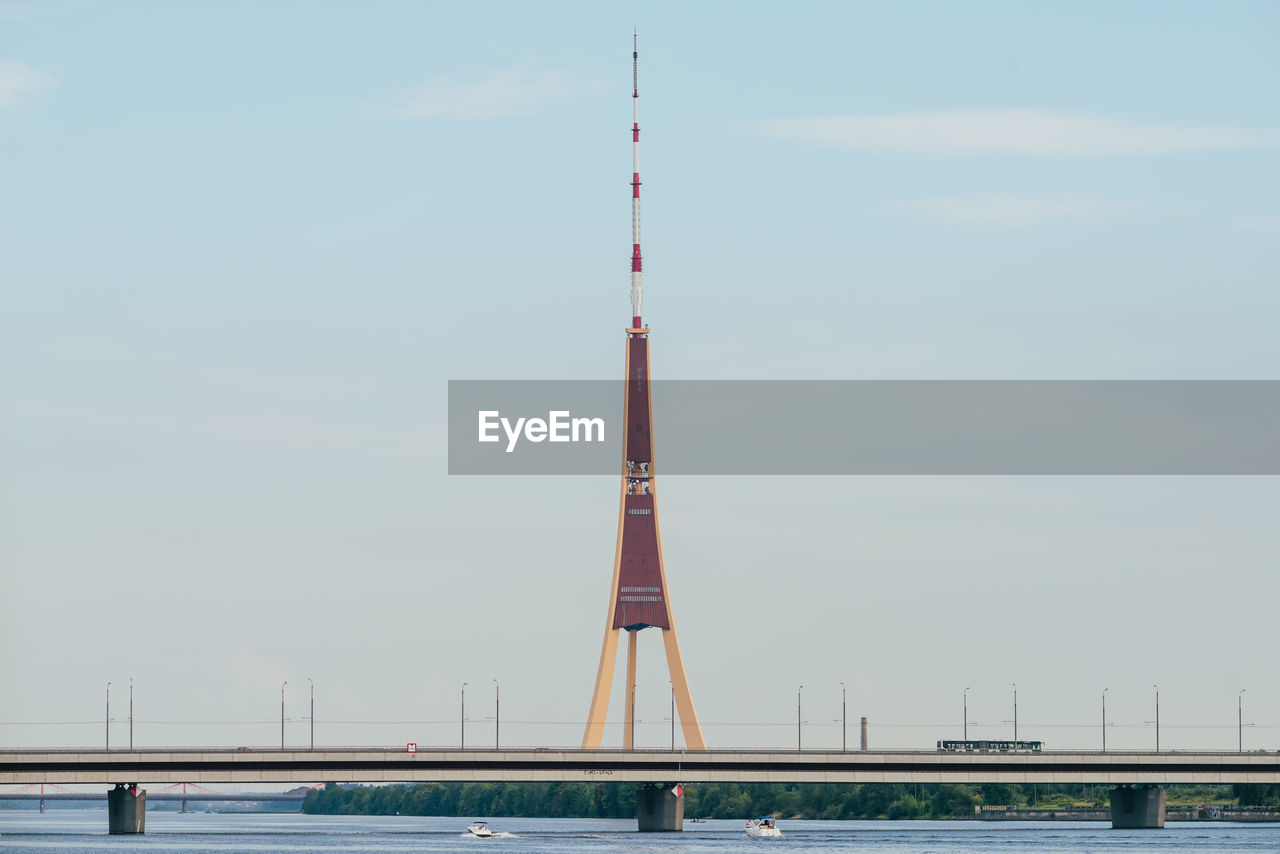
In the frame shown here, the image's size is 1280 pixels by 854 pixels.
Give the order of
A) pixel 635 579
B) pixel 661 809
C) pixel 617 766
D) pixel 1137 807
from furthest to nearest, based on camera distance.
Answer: pixel 635 579 → pixel 1137 807 → pixel 661 809 → pixel 617 766

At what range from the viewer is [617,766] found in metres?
146

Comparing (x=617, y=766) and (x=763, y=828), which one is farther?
(x=763, y=828)

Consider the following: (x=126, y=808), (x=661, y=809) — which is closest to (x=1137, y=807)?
(x=661, y=809)

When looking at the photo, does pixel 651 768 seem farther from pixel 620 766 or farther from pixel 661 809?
pixel 661 809

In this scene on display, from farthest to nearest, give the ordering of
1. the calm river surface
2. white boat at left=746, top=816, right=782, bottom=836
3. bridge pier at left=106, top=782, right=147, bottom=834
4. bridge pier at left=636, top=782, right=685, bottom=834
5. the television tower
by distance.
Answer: the television tower
white boat at left=746, top=816, right=782, bottom=836
bridge pier at left=636, top=782, right=685, bottom=834
bridge pier at left=106, top=782, right=147, bottom=834
the calm river surface

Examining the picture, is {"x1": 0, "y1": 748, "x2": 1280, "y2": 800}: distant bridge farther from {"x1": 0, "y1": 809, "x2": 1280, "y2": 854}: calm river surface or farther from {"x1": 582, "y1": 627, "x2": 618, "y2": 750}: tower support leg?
{"x1": 582, "y1": 627, "x2": 618, "y2": 750}: tower support leg

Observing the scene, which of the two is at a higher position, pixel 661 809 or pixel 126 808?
pixel 126 808

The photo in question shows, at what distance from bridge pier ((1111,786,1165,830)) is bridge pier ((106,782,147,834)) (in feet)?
232

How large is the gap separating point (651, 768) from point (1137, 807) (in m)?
37.8

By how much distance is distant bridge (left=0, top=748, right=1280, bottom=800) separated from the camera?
462 feet

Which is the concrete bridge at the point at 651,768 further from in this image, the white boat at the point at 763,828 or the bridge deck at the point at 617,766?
the white boat at the point at 763,828

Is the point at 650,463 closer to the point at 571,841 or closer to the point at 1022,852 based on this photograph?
the point at 571,841

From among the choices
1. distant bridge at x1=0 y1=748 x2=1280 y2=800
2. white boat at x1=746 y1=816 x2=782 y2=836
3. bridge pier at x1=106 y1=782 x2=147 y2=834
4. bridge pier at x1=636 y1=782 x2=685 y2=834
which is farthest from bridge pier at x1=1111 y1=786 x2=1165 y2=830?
bridge pier at x1=106 y1=782 x2=147 y2=834

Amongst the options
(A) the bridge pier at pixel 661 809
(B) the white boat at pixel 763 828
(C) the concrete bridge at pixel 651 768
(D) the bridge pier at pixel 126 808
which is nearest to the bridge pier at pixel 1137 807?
(C) the concrete bridge at pixel 651 768
